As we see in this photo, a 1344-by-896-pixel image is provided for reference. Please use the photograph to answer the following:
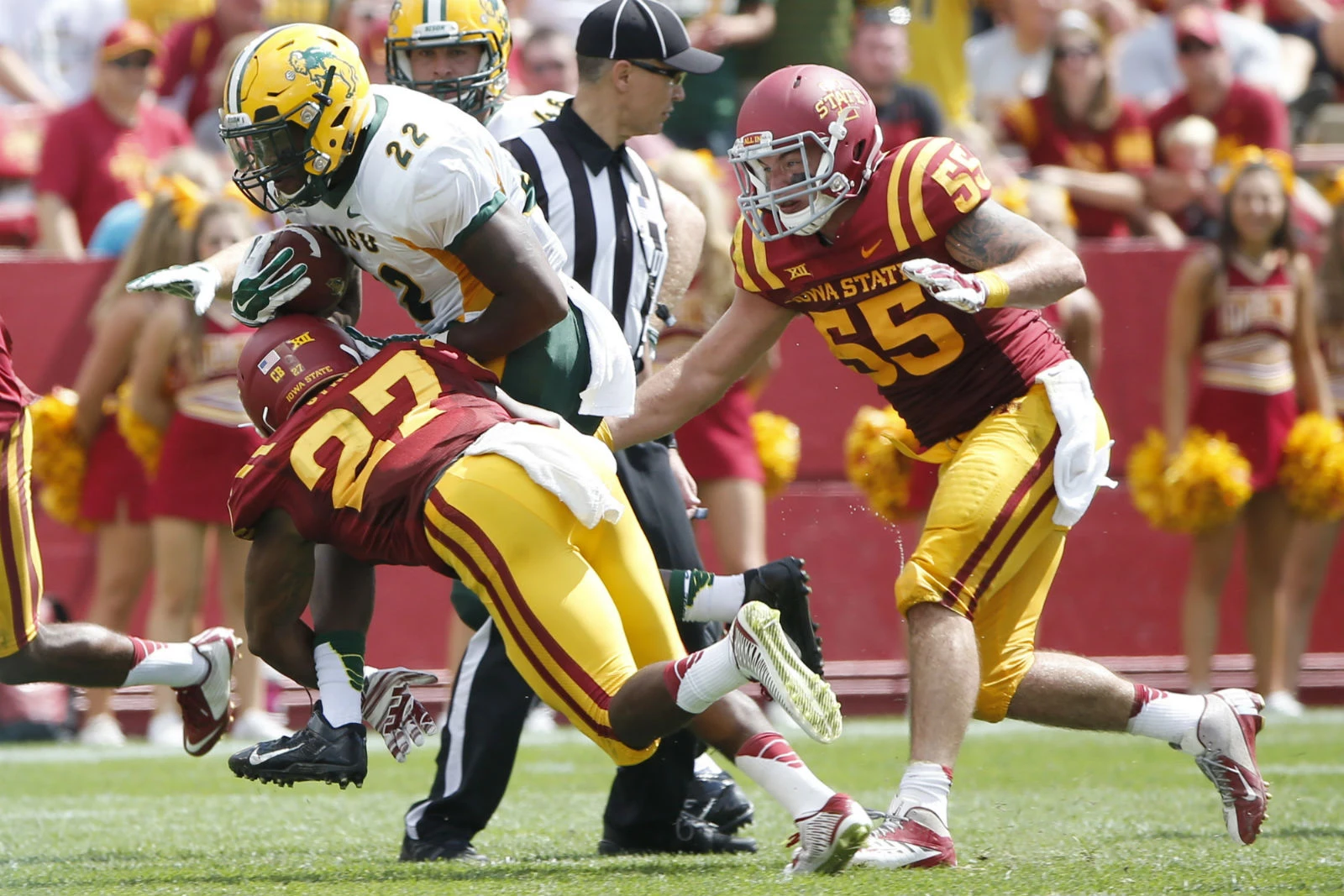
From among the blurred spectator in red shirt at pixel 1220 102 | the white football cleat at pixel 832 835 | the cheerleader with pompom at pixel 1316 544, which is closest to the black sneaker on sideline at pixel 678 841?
the white football cleat at pixel 832 835

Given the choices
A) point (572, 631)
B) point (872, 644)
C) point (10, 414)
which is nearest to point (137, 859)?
point (10, 414)

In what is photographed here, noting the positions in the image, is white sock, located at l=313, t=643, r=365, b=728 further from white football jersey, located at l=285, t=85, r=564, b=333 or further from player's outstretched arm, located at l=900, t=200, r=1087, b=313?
player's outstretched arm, located at l=900, t=200, r=1087, b=313

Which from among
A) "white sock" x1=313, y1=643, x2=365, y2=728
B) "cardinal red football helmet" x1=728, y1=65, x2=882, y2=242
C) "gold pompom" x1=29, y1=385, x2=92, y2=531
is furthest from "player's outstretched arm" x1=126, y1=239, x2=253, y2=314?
"gold pompom" x1=29, y1=385, x2=92, y2=531

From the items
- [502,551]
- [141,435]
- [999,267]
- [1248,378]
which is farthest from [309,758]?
[1248,378]

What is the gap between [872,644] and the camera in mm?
8703

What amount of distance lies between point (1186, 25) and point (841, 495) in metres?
3.30

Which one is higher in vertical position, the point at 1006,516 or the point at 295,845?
the point at 1006,516

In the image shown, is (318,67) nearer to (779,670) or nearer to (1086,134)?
(779,670)

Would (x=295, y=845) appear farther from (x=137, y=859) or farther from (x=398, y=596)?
(x=398, y=596)

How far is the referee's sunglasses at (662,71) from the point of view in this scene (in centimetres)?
507

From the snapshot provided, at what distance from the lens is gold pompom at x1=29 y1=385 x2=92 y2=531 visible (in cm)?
803

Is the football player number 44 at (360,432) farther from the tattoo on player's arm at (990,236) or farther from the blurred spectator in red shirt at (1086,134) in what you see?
the blurred spectator in red shirt at (1086,134)

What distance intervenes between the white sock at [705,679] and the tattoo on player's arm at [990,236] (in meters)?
1.19

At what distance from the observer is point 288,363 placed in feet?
13.5
